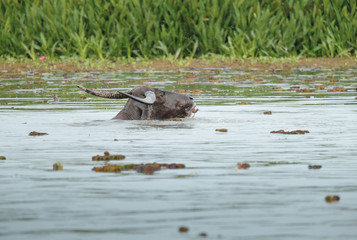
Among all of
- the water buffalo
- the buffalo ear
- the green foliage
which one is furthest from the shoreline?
the buffalo ear

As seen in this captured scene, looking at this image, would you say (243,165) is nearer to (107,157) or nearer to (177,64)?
(107,157)

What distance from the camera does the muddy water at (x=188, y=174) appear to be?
5963mm

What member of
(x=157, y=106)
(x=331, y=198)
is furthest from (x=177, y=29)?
(x=331, y=198)

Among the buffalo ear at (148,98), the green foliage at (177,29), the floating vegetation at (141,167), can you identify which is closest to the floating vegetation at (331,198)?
the floating vegetation at (141,167)

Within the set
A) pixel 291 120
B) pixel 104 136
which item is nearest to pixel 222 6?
pixel 291 120

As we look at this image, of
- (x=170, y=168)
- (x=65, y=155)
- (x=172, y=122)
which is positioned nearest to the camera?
(x=170, y=168)

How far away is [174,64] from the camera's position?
27.2 m

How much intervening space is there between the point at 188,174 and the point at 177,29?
21.7m

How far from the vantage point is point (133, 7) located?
29.6 m

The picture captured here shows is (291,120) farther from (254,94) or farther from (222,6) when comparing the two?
(222,6)

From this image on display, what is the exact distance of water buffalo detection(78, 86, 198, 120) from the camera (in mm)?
12914

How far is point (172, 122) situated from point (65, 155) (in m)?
3.67

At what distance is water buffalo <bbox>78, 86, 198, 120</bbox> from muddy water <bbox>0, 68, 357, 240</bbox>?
10.9 inches

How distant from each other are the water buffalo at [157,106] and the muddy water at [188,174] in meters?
0.28
